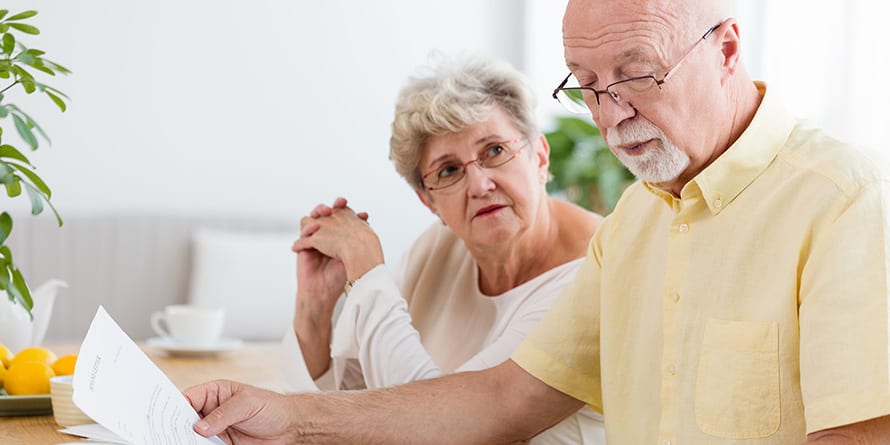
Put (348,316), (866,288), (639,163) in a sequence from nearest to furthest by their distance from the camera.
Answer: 1. (866,288)
2. (639,163)
3. (348,316)

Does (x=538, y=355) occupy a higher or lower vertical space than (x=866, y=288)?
lower

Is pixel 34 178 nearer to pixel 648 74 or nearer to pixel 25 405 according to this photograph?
pixel 25 405

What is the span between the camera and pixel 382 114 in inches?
183

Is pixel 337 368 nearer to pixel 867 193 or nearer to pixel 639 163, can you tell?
pixel 639 163

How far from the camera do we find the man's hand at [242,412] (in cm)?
126

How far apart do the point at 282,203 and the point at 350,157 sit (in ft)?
1.22

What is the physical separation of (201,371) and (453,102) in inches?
29.2

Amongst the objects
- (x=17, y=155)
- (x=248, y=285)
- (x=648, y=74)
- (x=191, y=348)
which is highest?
(x=648, y=74)

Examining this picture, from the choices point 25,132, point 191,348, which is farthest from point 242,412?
point 191,348

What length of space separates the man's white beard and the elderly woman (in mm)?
592

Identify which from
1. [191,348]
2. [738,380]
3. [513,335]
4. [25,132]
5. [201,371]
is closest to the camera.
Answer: [738,380]

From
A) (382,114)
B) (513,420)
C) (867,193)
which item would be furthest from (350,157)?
(867,193)

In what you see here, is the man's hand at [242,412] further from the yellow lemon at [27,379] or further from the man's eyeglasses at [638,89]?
the man's eyeglasses at [638,89]

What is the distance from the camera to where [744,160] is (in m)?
1.19
